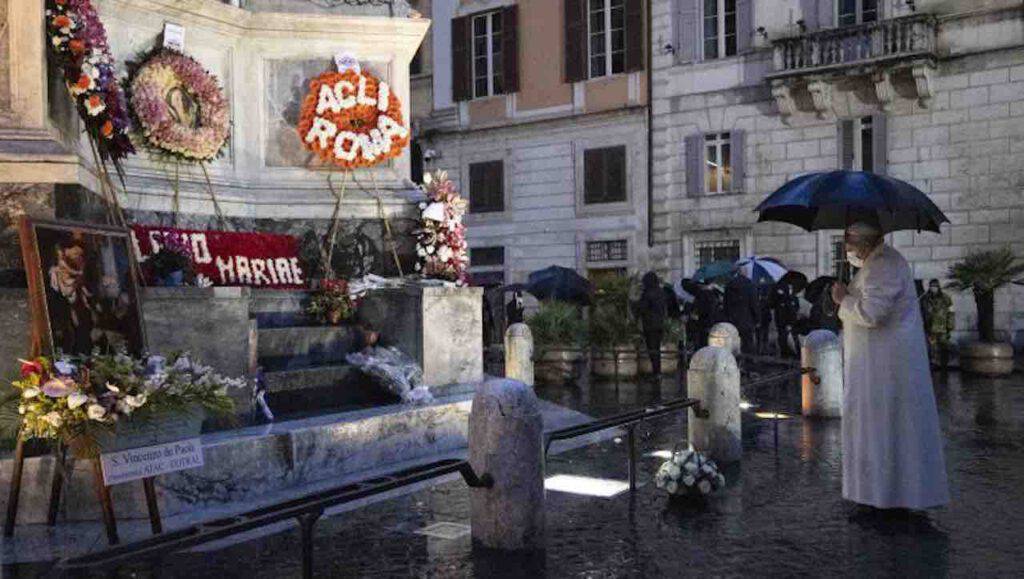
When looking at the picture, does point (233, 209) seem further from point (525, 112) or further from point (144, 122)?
point (525, 112)

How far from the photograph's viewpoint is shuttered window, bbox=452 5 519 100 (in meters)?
31.3

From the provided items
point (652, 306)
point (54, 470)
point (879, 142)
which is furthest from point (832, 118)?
point (54, 470)

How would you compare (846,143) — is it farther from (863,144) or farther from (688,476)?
(688,476)

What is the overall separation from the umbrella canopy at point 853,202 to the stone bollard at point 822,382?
142 inches

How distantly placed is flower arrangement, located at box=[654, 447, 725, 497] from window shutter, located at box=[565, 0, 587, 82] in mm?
23491

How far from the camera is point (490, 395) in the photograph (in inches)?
216

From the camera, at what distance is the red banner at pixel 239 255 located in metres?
8.39

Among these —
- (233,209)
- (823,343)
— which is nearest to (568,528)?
(233,209)

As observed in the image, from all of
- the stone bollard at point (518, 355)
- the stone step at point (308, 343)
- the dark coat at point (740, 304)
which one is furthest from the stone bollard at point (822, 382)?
the dark coat at point (740, 304)

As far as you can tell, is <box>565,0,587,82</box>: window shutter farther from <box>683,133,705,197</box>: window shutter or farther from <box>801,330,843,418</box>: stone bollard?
<box>801,330,843,418</box>: stone bollard

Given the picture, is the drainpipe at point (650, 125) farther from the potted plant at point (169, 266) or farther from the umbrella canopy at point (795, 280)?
the potted plant at point (169, 266)

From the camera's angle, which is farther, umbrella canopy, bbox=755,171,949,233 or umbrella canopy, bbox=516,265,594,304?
umbrella canopy, bbox=516,265,594,304

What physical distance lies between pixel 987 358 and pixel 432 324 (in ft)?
42.3

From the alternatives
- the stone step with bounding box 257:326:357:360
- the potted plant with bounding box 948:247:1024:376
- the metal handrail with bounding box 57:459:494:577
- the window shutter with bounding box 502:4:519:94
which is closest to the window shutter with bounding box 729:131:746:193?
the window shutter with bounding box 502:4:519:94
